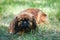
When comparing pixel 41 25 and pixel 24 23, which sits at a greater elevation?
pixel 24 23

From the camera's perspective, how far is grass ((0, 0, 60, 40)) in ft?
24.7

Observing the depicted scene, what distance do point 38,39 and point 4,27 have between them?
1099 mm

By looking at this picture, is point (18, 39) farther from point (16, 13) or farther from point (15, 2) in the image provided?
point (15, 2)

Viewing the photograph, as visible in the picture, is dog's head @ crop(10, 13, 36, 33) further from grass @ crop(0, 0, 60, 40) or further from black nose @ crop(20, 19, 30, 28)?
grass @ crop(0, 0, 60, 40)

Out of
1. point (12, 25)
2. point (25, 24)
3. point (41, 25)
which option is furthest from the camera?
point (41, 25)

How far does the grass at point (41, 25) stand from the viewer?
752cm

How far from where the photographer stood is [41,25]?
802cm

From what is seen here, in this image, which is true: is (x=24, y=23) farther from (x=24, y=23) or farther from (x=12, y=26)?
(x=12, y=26)

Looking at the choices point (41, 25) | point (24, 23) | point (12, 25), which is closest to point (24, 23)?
point (24, 23)

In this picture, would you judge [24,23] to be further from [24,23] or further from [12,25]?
[12,25]

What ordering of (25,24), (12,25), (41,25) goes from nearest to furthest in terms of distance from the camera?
(25,24), (12,25), (41,25)

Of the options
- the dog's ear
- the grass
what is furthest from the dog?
the grass

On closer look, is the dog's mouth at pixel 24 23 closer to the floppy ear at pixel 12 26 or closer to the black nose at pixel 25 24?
the black nose at pixel 25 24

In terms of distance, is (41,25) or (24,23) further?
(41,25)
